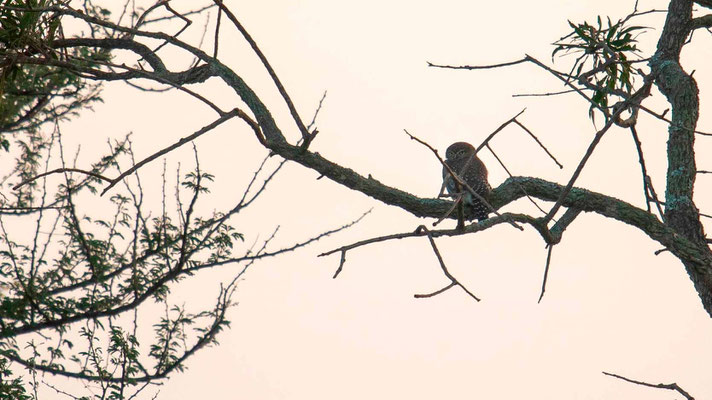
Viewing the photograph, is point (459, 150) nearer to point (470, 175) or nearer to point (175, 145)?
point (470, 175)

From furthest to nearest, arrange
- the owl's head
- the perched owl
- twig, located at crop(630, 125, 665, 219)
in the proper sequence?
1. the owl's head
2. the perched owl
3. twig, located at crop(630, 125, 665, 219)

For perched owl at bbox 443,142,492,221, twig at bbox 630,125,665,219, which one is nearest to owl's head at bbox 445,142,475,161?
perched owl at bbox 443,142,492,221

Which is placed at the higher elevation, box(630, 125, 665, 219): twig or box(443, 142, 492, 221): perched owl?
box(443, 142, 492, 221): perched owl

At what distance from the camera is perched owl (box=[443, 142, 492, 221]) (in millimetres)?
5070

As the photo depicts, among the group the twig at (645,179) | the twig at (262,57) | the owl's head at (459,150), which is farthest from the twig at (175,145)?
the owl's head at (459,150)

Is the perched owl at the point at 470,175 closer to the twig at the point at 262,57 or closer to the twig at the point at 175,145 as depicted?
the twig at the point at 262,57

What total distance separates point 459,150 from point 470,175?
1296mm

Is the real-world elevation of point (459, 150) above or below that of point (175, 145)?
above

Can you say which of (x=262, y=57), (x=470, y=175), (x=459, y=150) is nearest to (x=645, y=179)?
(x=262, y=57)

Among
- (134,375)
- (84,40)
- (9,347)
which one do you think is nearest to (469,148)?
(134,375)

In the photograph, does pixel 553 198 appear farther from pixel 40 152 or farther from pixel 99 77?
pixel 40 152

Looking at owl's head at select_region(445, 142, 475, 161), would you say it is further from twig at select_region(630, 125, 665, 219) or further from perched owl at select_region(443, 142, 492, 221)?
twig at select_region(630, 125, 665, 219)

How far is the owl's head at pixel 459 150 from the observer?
7574 mm

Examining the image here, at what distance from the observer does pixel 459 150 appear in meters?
7.68
